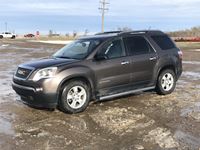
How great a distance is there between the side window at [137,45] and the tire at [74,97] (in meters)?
1.74

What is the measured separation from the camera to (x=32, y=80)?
27.9 feet

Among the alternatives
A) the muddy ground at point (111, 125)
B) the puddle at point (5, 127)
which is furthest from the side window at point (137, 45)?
the puddle at point (5, 127)

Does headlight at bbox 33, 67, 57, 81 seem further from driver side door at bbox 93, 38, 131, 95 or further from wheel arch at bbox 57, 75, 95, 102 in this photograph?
driver side door at bbox 93, 38, 131, 95

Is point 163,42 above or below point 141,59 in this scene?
above

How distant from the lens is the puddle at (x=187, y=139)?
6.36 meters

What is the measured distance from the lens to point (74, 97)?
8766 millimetres

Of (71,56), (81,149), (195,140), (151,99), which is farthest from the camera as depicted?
(151,99)

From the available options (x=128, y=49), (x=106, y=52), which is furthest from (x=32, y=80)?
(x=128, y=49)

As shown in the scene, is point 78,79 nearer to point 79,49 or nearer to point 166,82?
point 79,49

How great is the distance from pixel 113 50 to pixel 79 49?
2.78 ft

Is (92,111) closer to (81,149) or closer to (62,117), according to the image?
(62,117)

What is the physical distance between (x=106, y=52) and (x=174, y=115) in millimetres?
2268

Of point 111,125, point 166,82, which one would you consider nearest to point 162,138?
point 111,125

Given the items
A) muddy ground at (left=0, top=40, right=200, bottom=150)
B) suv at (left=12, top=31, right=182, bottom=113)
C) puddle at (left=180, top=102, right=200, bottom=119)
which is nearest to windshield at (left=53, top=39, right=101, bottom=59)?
suv at (left=12, top=31, right=182, bottom=113)
